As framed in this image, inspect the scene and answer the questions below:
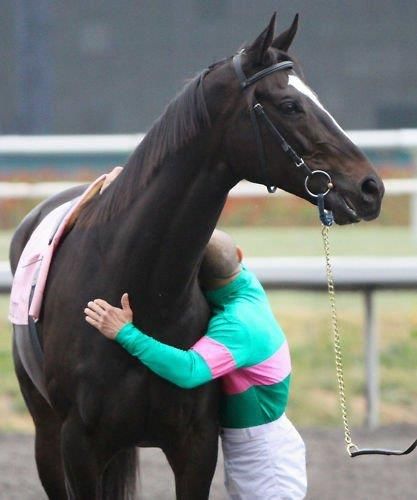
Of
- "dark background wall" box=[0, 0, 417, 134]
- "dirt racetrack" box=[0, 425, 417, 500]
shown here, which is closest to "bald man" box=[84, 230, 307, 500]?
"dirt racetrack" box=[0, 425, 417, 500]

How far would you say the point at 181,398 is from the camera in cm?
371

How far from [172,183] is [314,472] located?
2.41 m

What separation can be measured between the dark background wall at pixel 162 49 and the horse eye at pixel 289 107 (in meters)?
3.98

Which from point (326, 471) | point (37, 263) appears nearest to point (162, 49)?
point (326, 471)

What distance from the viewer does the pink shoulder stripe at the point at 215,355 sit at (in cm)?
366

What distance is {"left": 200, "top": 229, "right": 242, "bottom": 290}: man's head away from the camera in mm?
3791

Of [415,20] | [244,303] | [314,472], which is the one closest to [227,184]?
[244,303]

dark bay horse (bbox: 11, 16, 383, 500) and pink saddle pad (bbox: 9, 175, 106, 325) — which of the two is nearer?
dark bay horse (bbox: 11, 16, 383, 500)

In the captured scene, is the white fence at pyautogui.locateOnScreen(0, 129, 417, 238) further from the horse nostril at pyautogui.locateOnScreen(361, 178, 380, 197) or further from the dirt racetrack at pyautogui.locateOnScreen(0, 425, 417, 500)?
the horse nostril at pyautogui.locateOnScreen(361, 178, 380, 197)

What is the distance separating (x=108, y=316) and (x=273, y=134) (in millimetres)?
659

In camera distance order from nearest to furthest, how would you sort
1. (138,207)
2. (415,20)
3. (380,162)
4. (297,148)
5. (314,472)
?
(297,148) < (138,207) < (314,472) < (415,20) < (380,162)

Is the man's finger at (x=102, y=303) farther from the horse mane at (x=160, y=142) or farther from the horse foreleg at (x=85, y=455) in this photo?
the horse foreleg at (x=85, y=455)

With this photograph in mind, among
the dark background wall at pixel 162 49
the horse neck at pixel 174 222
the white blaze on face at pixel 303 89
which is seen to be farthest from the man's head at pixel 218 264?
the dark background wall at pixel 162 49

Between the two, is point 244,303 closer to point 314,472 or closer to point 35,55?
point 314,472
